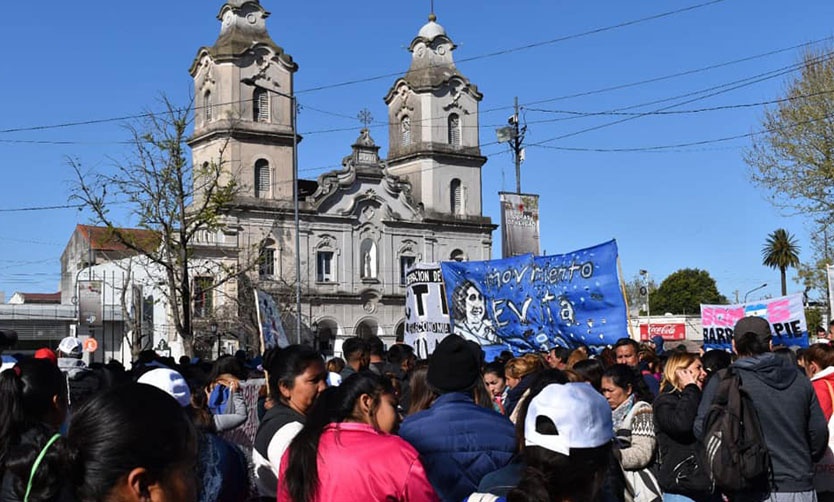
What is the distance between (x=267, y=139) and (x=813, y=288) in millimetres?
31634

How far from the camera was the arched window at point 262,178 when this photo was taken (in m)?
60.4

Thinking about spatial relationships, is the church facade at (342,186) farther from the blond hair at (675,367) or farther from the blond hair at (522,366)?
the blond hair at (675,367)

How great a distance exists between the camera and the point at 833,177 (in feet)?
102

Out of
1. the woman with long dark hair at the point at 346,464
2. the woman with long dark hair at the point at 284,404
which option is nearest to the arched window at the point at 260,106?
the woman with long dark hair at the point at 284,404

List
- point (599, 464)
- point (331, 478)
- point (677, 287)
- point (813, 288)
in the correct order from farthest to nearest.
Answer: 1. point (677, 287)
2. point (813, 288)
3. point (331, 478)
4. point (599, 464)

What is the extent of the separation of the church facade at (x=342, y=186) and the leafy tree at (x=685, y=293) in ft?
176

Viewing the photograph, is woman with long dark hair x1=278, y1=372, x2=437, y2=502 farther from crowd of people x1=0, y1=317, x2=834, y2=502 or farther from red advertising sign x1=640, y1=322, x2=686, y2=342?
red advertising sign x1=640, y1=322, x2=686, y2=342

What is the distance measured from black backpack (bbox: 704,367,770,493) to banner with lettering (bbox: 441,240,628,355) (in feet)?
27.8

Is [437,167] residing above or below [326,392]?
above

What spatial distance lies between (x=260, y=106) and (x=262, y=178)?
4109 millimetres

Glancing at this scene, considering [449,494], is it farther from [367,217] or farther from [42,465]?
[367,217]

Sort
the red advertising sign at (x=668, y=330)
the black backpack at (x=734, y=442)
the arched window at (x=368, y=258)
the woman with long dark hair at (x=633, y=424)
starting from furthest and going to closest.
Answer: the red advertising sign at (x=668, y=330) → the arched window at (x=368, y=258) → the black backpack at (x=734, y=442) → the woman with long dark hair at (x=633, y=424)

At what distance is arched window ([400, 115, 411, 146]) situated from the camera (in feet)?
222

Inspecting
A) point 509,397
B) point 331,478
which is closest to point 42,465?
point 331,478
